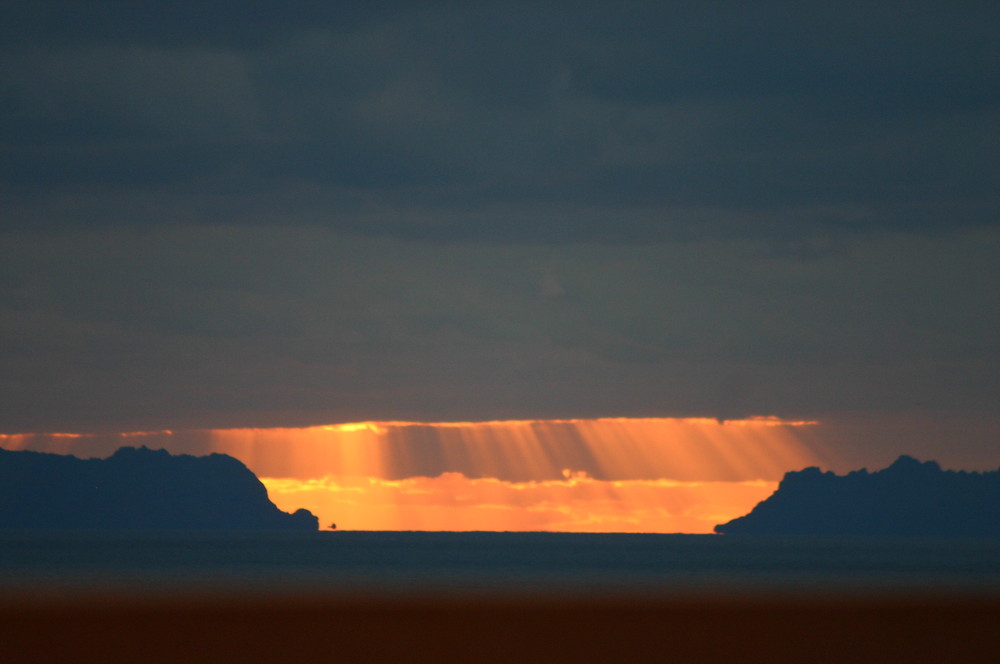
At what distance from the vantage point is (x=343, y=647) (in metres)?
22.1

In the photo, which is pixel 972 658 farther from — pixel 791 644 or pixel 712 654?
pixel 712 654

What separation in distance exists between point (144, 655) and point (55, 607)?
10.5 metres

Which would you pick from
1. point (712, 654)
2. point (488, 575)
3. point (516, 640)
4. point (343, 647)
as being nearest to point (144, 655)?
point (343, 647)

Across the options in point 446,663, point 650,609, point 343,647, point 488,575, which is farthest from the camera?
point 488,575

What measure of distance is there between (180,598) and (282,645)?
1329 centimetres

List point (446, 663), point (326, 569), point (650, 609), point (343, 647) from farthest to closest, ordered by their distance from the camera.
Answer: point (326, 569) → point (650, 609) → point (343, 647) → point (446, 663)

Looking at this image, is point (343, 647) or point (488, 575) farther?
point (488, 575)

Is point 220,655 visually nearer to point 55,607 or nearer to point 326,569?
point 55,607

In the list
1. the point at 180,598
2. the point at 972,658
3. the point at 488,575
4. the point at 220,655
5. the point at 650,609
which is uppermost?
the point at 488,575

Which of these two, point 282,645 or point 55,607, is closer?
point 282,645

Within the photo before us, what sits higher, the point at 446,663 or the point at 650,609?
the point at 650,609

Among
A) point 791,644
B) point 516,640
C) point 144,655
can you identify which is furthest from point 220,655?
point 791,644

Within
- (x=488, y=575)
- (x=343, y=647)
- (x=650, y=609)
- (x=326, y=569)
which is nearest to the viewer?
(x=343, y=647)

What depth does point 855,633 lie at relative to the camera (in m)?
24.7
